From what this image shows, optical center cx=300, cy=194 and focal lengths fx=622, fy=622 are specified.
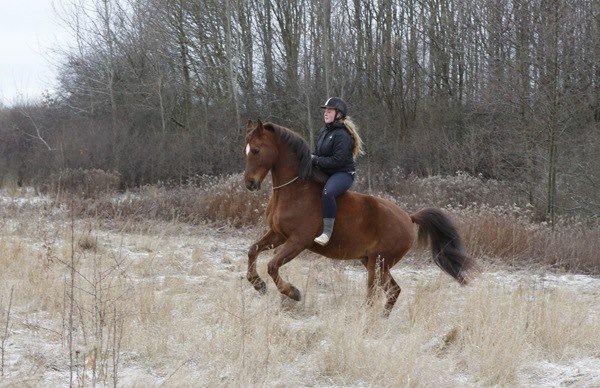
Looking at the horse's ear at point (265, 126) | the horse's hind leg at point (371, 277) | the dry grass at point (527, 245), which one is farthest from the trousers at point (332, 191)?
the dry grass at point (527, 245)

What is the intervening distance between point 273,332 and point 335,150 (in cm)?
234

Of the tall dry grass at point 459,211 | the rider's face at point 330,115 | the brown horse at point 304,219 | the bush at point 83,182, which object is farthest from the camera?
the bush at point 83,182

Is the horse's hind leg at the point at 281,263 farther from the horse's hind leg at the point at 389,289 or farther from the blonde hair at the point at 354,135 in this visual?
the blonde hair at the point at 354,135

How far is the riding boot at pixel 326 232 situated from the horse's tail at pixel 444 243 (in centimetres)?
131

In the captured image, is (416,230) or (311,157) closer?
(311,157)

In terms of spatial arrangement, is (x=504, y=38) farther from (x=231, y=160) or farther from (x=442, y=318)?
(x=442, y=318)

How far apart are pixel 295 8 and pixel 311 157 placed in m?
20.9

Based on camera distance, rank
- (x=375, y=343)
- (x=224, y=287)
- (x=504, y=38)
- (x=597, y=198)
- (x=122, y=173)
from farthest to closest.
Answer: (x=122, y=173)
(x=504, y=38)
(x=597, y=198)
(x=224, y=287)
(x=375, y=343)

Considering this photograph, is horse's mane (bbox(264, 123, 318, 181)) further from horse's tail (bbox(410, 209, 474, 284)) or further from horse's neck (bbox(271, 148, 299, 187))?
horse's tail (bbox(410, 209, 474, 284))

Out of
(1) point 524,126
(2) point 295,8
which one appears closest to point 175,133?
(2) point 295,8

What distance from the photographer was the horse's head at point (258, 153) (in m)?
6.44

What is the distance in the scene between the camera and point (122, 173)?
867 inches

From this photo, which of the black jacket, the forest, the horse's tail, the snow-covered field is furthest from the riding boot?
the forest

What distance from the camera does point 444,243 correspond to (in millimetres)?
7281
